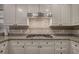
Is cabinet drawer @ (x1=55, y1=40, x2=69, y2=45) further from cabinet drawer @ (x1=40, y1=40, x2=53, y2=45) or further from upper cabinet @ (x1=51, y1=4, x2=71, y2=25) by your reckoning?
upper cabinet @ (x1=51, y1=4, x2=71, y2=25)

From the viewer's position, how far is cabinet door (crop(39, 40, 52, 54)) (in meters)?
2.04

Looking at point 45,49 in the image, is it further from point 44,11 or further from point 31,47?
point 44,11

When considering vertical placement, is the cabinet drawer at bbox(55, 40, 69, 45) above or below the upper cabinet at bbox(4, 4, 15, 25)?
below

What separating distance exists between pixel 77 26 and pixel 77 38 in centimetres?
21

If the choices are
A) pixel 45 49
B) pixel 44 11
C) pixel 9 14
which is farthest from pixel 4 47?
pixel 44 11

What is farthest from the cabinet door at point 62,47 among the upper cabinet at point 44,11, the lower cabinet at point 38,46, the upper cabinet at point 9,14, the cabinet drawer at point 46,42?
the upper cabinet at point 9,14

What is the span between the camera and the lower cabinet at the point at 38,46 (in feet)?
6.68

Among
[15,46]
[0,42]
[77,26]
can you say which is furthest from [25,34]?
[77,26]

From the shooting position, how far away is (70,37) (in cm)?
206

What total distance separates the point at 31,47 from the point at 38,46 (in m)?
0.13

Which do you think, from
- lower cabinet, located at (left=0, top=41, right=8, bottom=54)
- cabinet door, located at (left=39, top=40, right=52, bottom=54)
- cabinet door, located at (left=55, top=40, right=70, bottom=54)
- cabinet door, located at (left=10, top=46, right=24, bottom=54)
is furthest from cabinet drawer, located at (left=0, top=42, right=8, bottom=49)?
cabinet door, located at (left=55, top=40, right=70, bottom=54)

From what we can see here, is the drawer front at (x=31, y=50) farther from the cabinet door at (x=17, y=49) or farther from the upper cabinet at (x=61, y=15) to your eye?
the upper cabinet at (x=61, y=15)

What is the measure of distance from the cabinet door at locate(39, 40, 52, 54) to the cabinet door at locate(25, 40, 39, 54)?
77mm

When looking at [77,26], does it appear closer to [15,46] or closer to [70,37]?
[70,37]
